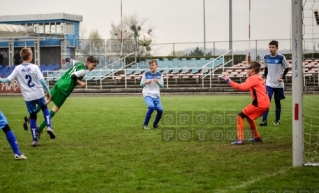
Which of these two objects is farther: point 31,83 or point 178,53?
point 178,53

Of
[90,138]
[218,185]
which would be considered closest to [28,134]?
[90,138]

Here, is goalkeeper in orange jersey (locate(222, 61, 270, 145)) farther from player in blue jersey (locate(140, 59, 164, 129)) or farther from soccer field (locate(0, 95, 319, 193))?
player in blue jersey (locate(140, 59, 164, 129))

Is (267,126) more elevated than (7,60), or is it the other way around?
(7,60)

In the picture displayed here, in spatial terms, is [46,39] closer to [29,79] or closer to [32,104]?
[32,104]

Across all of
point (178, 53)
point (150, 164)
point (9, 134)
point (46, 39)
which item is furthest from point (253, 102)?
point (46, 39)

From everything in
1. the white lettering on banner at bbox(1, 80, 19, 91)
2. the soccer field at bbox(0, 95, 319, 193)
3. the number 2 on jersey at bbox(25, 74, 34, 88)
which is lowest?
the soccer field at bbox(0, 95, 319, 193)

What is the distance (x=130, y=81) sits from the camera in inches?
1467

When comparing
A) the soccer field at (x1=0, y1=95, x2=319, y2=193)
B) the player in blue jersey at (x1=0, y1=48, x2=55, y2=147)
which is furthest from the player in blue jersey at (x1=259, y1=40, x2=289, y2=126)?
the player in blue jersey at (x1=0, y1=48, x2=55, y2=147)

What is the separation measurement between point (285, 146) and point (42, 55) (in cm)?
4210

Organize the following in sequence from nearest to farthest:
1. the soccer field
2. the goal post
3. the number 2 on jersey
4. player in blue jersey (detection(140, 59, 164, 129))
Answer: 1. the soccer field
2. the goal post
3. the number 2 on jersey
4. player in blue jersey (detection(140, 59, 164, 129))

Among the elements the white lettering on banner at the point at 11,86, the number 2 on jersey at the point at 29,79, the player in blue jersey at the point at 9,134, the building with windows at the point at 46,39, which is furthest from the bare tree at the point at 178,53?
the player in blue jersey at the point at 9,134

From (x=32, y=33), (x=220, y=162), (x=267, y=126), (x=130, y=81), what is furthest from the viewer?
(x=32, y=33)

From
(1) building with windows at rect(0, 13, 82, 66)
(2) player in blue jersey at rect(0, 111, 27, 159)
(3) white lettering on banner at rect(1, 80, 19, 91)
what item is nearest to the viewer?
(2) player in blue jersey at rect(0, 111, 27, 159)

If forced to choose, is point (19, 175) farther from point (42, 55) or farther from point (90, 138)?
point (42, 55)
